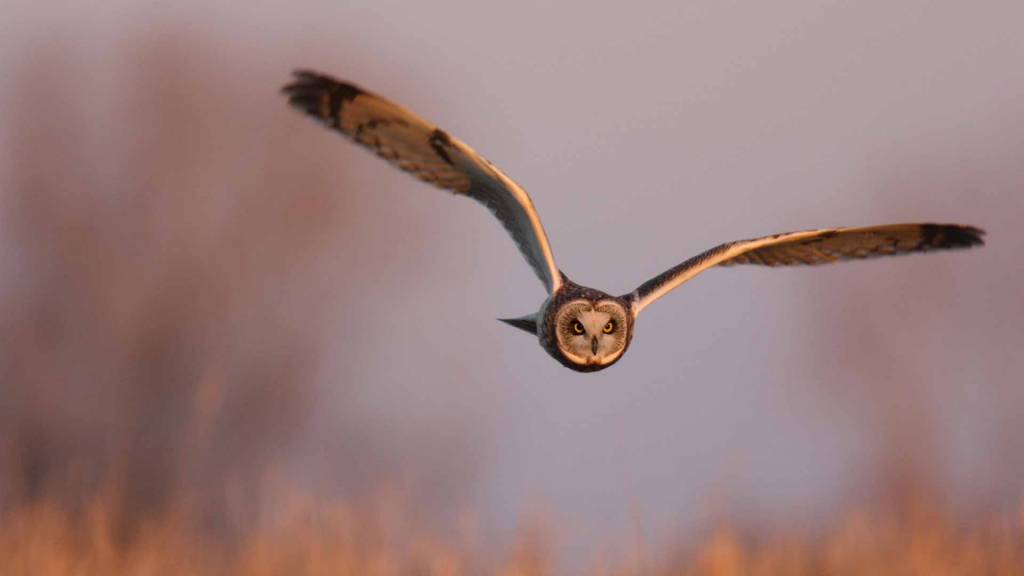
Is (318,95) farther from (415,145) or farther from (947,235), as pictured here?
(947,235)

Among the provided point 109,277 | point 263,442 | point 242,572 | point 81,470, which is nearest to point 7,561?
point 242,572

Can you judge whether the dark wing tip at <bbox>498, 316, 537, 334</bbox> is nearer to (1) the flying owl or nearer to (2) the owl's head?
(1) the flying owl

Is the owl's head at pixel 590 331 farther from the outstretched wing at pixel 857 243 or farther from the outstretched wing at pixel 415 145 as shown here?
the outstretched wing at pixel 857 243

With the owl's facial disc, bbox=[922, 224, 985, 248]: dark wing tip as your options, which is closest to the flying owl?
the owl's facial disc

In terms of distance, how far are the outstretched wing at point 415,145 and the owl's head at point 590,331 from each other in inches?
7.5

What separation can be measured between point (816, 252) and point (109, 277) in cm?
889

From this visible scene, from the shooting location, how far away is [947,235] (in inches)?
202

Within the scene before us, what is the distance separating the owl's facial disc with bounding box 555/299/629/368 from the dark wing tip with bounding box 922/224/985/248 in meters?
1.27

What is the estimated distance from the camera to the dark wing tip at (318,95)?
14.5ft

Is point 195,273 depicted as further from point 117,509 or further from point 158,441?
point 117,509

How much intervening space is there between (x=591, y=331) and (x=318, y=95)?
1045 mm

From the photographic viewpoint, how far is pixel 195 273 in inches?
515

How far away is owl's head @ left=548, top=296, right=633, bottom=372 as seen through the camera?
438cm

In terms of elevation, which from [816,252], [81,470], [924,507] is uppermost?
[816,252]
